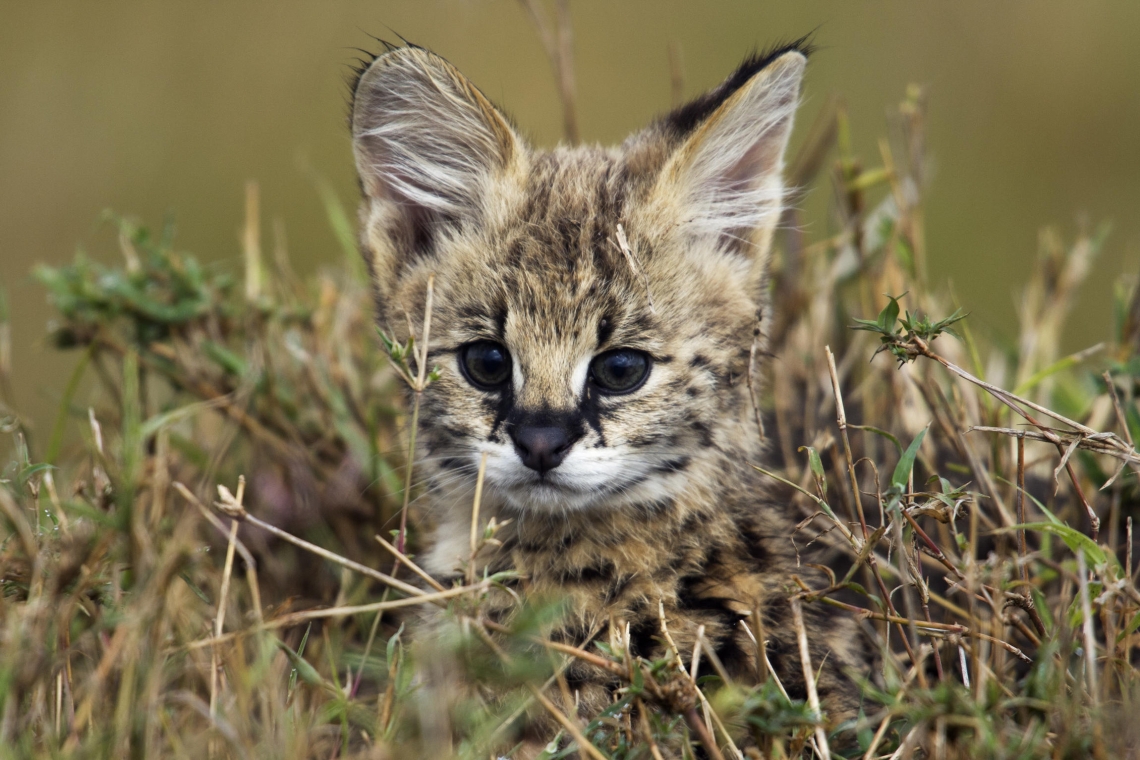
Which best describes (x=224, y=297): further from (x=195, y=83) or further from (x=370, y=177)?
(x=195, y=83)

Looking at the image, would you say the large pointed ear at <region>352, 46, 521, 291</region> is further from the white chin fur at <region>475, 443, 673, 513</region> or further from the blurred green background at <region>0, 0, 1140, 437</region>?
the blurred green background at <region>0, 0, 1140, 437</region>

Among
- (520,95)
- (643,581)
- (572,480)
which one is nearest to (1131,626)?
(643,581)

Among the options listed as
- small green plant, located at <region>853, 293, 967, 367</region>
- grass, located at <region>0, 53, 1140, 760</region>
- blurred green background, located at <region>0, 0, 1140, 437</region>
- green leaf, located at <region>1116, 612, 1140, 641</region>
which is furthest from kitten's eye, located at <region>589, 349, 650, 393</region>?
blurred green background, located at <region>0, 0, 1140, 437</region>

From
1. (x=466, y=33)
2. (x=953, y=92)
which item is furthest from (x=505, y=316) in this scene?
(x=953, y=92)

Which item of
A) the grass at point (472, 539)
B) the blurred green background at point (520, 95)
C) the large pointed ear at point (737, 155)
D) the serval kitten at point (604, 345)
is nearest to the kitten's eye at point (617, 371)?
the serval kitten at point (604, 345)

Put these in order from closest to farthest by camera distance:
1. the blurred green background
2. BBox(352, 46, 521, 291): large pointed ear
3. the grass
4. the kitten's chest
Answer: the grass
the kitten's chest
BBox(352, 46, 521, 291): large pointed ear
the blurred green background

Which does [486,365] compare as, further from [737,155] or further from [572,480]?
[737,155]
